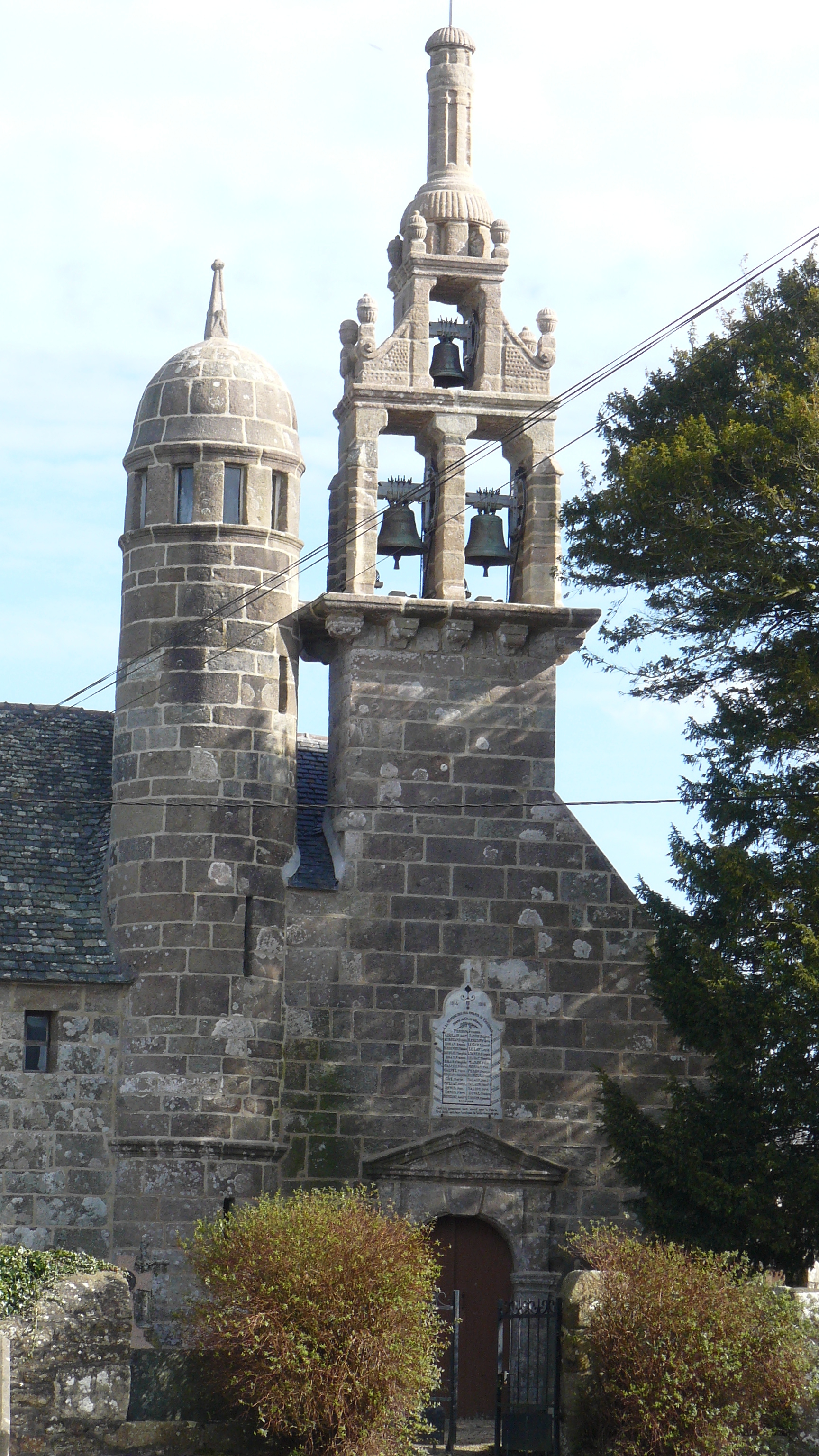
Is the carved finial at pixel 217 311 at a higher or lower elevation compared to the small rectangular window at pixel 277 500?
higher

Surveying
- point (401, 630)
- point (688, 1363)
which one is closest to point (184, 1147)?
point (401, 630)

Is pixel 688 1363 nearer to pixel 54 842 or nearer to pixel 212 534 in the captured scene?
pixel 54 842

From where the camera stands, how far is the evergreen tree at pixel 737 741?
1941 centimetres

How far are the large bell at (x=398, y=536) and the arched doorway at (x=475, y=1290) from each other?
717 cm

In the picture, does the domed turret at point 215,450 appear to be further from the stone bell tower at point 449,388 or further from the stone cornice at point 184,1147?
the stone cornice at point 184,1147

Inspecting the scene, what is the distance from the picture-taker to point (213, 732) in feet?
72.8

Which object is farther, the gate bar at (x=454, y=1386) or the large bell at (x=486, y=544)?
the large bell at (x=486, y=544)

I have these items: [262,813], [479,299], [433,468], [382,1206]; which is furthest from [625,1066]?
[479,299]

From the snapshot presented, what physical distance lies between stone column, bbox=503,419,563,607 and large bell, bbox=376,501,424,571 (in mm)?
1165

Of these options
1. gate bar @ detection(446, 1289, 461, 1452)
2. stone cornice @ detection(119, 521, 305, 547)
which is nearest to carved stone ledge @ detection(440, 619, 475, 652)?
stone cornice @ detection(119, 521, 305, 547)

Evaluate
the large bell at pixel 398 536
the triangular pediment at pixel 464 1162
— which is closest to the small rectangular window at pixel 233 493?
the large bell at pixel 398 536

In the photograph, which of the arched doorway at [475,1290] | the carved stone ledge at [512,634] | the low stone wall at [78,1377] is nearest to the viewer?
the low stone wall at [78,1377]

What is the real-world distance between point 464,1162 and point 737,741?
511 centimetres

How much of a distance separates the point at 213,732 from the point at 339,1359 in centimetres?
811
